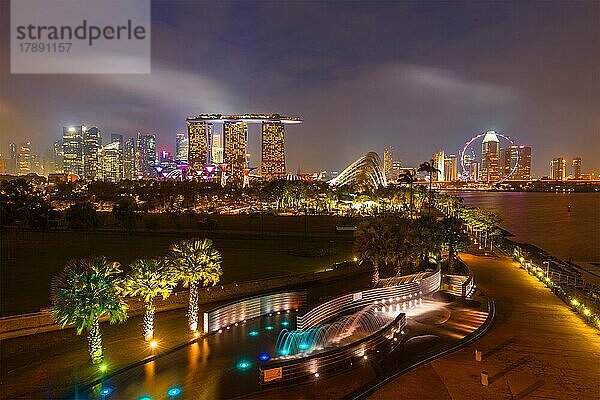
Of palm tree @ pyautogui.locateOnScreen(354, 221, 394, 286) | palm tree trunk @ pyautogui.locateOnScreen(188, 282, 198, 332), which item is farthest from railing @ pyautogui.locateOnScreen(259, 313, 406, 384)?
palm tree @ pyautogui.locateOnScreen(354, 221, 394, 286)

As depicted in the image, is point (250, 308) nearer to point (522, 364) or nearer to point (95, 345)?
point (95, 345)

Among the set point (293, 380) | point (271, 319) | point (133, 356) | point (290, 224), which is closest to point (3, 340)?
point (133, 356)

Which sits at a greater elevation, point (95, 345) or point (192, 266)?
point (192, 266)

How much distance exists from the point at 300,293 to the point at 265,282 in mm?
2900

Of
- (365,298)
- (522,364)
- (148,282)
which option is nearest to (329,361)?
(522,364)

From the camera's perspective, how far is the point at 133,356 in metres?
13.4

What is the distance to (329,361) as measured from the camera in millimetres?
11969

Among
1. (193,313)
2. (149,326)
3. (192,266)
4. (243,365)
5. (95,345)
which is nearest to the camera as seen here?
(243,365)

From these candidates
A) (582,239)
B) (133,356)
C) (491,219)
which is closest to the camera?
(133,356)

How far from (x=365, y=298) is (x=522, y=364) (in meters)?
6.30

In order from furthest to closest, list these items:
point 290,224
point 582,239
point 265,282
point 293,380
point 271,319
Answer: point 582,239 → point 290,224 → point 265,282 → point 271,319 → point 293,380

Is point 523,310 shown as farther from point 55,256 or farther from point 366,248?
point 55,256

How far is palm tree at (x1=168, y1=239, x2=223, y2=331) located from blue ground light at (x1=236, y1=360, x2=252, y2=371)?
3.18m

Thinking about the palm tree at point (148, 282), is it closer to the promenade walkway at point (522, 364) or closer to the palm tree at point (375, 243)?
the promenade walkway at point (522, 364)
